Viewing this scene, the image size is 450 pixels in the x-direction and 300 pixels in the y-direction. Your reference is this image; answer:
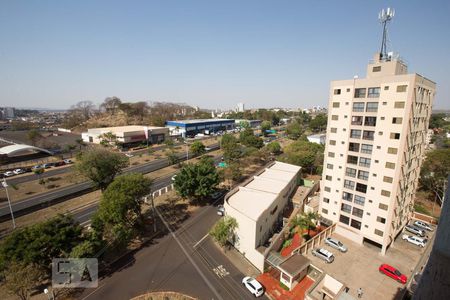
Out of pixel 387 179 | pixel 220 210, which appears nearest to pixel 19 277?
pixel 220 210

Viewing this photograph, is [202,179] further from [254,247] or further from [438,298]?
[438,298]

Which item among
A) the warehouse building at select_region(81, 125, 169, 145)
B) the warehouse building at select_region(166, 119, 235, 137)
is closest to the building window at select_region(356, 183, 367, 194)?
the warehouse building at select_region(81, 125, 169, 145)

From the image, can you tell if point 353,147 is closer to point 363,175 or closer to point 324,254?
point 363,175

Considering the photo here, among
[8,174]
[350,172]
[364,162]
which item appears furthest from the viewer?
[8,174]

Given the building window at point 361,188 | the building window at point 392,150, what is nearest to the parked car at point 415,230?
the building window at point 361,188

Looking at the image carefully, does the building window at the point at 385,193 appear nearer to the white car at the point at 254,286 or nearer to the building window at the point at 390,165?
the building window at the point at 390,165

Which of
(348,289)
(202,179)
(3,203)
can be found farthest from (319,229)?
(3,203)
